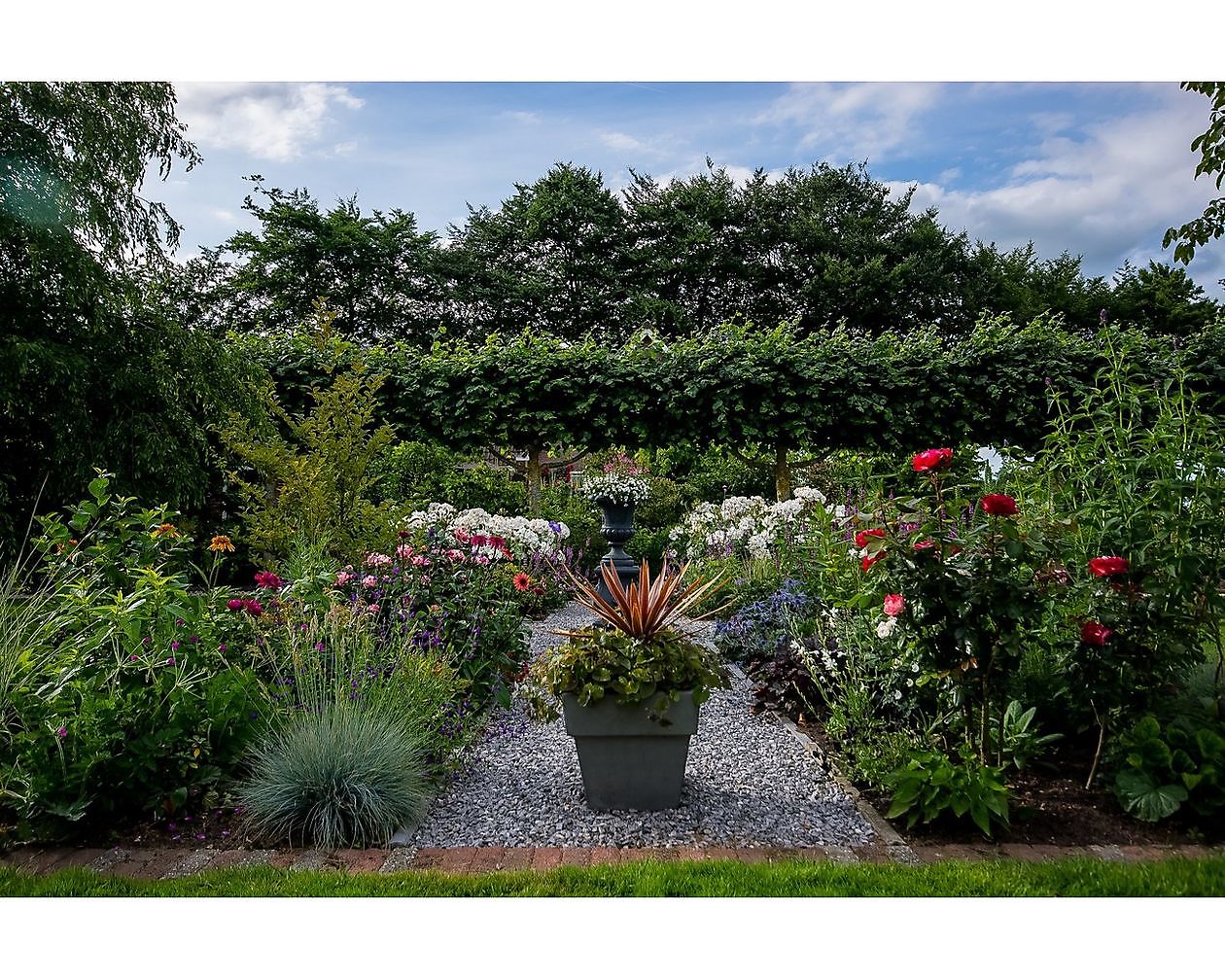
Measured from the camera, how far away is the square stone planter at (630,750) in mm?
3121

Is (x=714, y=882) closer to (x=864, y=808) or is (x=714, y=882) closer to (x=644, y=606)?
(x=864, y=808)

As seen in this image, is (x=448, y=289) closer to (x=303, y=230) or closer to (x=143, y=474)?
(x=303, y=230)

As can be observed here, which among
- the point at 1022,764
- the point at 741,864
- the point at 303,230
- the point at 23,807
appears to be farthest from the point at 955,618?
the point at 303,230

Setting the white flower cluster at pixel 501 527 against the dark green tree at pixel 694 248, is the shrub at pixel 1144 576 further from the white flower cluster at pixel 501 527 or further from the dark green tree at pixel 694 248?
the dark green tree at pixel 694 248

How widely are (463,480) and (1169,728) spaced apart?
7.95 m

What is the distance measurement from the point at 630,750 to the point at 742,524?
189 inches

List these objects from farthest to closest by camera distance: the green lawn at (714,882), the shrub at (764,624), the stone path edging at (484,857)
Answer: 1. the shrub at (764,624)
2. the stone path edging at (484,857)
3. the green lawn at (714,882)

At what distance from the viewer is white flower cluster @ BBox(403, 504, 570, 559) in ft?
20.8

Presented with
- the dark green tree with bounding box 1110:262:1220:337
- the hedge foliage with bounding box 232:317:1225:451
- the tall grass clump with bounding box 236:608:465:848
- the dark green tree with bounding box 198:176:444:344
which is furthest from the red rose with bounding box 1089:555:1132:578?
the dark green tree with bounding box 198:176:444:344

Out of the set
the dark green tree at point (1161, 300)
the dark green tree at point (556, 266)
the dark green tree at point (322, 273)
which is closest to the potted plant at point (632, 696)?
the dark green tree at point (1161, 300)

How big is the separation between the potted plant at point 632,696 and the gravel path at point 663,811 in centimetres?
14

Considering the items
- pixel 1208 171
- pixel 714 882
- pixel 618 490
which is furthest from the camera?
pixel 618 490

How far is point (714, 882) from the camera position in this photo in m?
2.58

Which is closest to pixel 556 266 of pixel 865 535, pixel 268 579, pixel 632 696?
pixel 268 579
